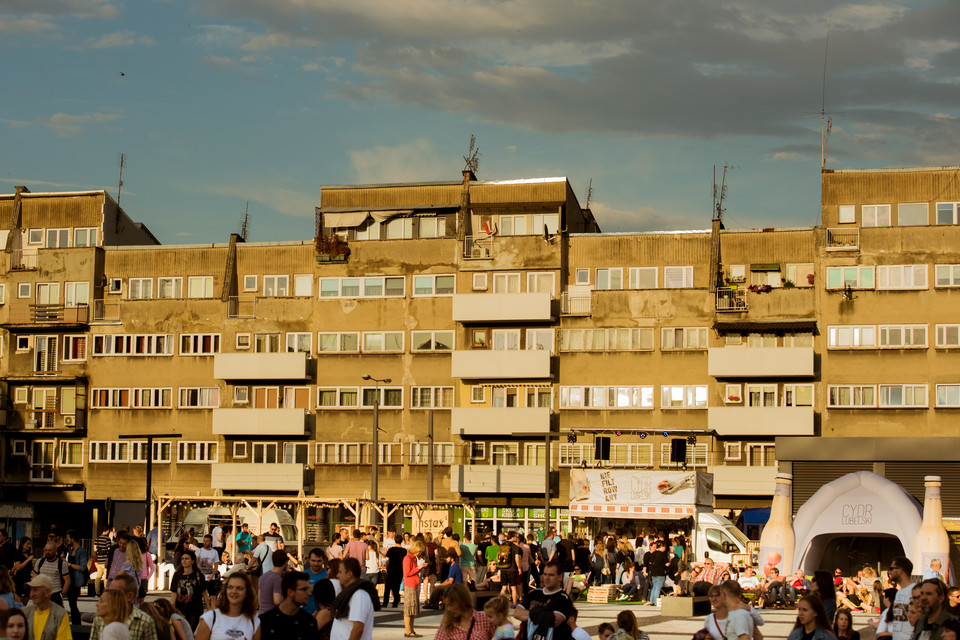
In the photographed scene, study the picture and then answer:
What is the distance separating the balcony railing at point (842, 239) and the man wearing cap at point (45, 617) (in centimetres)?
5367

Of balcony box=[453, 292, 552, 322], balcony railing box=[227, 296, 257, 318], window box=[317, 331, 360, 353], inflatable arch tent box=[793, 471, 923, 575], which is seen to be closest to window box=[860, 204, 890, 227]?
balcony box=[453, 292, 552, 322]

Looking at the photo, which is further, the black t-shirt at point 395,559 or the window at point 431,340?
the window at point 431,340

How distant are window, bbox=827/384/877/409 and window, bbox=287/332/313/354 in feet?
81.7

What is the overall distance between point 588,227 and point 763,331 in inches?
620

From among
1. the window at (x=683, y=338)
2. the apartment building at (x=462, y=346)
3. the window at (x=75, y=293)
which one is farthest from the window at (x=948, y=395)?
the window at (x=75, y=293)

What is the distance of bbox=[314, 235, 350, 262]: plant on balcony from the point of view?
224 ft

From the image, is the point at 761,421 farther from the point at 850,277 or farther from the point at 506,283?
the point at 506,283

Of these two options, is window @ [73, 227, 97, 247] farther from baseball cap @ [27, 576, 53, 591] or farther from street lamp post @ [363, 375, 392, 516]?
baseball cap @ [27, 576, 53, 591]

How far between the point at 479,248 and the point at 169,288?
54.4ft

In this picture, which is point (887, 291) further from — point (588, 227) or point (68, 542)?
point (68, 542)

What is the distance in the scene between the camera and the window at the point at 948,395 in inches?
2389

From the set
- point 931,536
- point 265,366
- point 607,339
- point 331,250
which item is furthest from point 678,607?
point 331,250

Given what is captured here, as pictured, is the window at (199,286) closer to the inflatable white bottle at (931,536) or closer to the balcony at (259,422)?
the balcony at (259,422)

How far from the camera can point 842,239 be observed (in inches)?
2496
